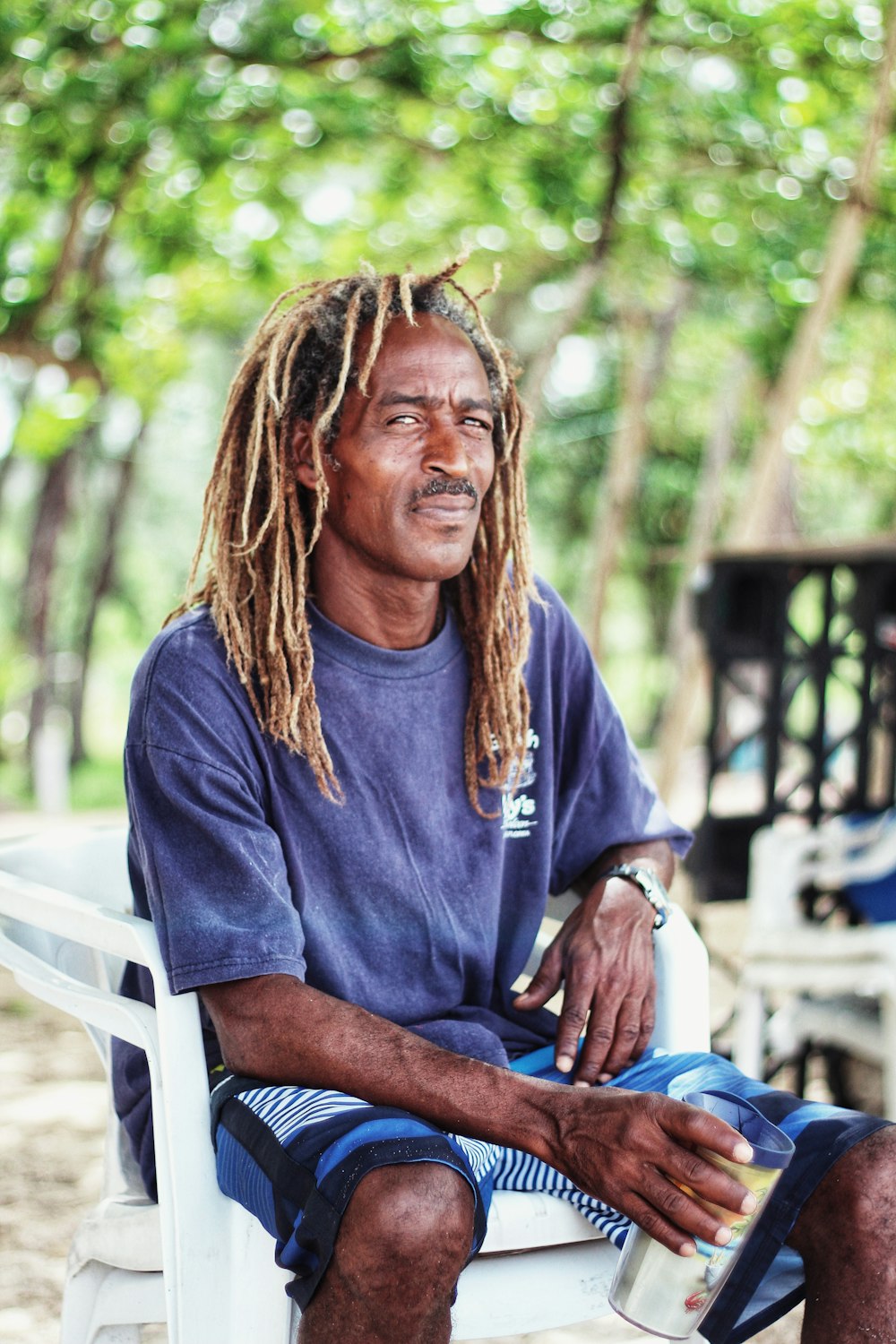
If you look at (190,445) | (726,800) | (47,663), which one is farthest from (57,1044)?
(190,445)

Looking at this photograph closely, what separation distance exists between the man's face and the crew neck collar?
0.08 meters

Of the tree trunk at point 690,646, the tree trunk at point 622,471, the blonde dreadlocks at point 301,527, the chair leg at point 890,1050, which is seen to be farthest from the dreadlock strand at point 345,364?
the tree trunk at point 622,471

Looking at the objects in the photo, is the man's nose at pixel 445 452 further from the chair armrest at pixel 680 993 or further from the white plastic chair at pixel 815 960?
the white plastic chair at pixel 815 960

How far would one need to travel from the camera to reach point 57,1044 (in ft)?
12.9

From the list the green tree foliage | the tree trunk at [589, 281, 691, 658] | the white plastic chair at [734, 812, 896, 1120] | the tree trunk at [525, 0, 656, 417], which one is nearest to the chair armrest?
the white plastic chair at [734, 812, 896, 1120]

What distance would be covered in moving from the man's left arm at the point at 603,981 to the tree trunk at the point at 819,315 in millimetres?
4168

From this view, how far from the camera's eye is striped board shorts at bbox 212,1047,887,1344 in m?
1.41

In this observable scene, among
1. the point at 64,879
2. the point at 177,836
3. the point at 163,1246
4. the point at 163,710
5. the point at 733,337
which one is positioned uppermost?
the point at 733,337

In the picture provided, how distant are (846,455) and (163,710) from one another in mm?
11273

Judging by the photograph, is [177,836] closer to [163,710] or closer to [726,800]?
[163,710]

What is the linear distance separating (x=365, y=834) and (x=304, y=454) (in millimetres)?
564

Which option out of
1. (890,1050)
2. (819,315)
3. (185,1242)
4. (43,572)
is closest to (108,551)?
(43,572)

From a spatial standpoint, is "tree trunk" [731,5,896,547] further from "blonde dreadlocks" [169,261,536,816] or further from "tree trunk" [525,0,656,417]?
"blonde dreadlocks" [169,261,536,816]

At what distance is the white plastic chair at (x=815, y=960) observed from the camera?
291 centimetres
